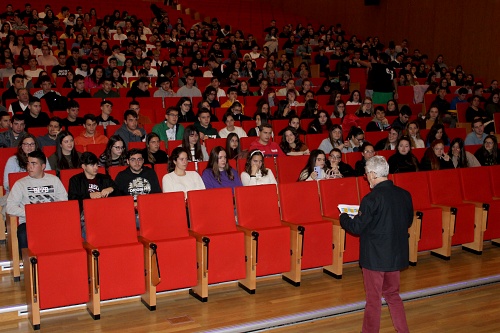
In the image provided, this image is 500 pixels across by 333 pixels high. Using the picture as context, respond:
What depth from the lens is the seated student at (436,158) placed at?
5.30m

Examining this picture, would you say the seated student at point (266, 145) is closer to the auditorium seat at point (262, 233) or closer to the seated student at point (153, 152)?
the seated student at point (153, 152)

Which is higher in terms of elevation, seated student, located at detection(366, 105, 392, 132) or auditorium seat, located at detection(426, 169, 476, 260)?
seated student, located at detection(366, 105, 392, 132)

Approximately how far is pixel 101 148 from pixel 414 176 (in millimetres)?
2498

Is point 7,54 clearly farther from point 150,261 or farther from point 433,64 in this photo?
point 433,64

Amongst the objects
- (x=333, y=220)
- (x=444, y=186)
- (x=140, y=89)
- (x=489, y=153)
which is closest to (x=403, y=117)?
(x=489, y=153)

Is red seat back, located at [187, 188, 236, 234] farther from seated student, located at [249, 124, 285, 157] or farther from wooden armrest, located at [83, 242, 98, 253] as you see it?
seated student, located at [249, 124, 285, 157]

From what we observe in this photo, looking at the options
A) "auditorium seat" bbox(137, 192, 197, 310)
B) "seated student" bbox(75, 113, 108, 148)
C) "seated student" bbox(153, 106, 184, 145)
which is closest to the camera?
"auditorium seat" bbox(137, 192, 197, 310)

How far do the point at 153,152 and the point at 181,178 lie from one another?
672mm

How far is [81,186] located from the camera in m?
4.02

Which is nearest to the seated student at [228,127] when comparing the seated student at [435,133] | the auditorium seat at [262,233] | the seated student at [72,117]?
the seated student at [72,117]

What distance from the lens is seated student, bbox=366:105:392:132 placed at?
6559 millimetres

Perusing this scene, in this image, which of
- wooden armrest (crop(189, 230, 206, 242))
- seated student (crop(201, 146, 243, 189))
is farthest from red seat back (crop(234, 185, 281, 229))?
seated student (crop(201, 146, 243, 189))

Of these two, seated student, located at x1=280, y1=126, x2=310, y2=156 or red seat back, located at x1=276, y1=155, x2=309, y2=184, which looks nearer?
red seat back, located at x1=276, y1=155, x2=309, y2=184

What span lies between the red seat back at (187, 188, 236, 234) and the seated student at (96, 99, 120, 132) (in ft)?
7.31
